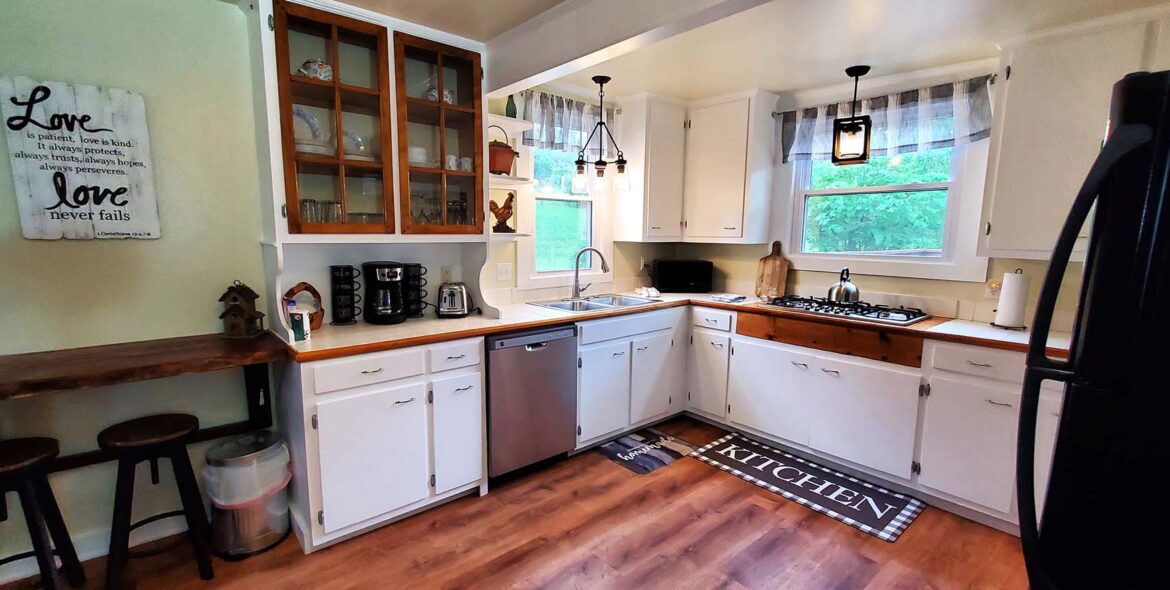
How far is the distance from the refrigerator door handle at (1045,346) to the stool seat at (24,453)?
258 centimetres

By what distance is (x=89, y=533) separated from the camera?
2.02 metres

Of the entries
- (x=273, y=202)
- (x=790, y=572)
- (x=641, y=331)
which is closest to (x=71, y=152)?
(x=273, y=202)

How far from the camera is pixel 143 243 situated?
2029mm

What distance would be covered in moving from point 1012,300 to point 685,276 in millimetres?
1883

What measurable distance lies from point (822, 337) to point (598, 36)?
6.23 feet

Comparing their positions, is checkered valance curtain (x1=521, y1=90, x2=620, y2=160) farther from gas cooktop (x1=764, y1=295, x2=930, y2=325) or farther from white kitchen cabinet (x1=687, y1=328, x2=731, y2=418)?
gas cooktop (x1=764, y1=295, x2=930, y2=325)

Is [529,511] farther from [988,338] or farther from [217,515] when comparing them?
[988,338]

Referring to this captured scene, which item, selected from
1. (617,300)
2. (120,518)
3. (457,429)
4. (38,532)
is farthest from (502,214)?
(38,532)

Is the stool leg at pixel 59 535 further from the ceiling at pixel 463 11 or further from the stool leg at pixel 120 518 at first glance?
the ceiling at pixel 463 11

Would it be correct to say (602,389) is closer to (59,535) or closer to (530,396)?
(530,396)

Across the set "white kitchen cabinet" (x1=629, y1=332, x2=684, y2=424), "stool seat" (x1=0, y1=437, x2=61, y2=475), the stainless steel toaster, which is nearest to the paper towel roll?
"white kitchen cabinet" (x1=629, y1=332, x2=684, y2=424)

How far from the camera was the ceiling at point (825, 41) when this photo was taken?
2006 millimetres

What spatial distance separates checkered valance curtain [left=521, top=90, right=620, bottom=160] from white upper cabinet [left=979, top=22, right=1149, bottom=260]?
218 cm

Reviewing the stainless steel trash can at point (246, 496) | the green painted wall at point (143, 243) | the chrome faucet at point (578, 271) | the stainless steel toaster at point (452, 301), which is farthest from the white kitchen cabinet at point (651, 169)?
the stainless steel trash can at point (246, 496)
